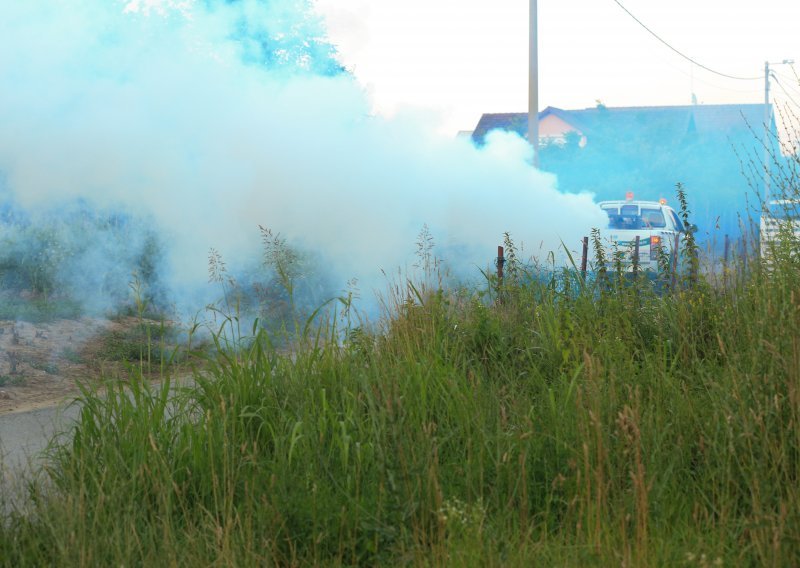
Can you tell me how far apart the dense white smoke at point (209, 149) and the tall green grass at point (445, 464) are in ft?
20.7

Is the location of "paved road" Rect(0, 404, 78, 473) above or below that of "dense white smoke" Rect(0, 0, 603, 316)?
below

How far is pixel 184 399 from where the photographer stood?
479cm

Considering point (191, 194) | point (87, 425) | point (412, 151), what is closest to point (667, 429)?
point (87, 425)

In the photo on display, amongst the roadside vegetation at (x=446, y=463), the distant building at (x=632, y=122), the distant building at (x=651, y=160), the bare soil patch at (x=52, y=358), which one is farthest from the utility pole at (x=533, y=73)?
the distant building at (x=632, y=122)

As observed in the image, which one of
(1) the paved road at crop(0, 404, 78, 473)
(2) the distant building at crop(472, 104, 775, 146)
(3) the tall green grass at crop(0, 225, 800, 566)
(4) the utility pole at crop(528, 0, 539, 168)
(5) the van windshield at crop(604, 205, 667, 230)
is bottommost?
(1) the paved road at crop(0, 404, 78, 473)

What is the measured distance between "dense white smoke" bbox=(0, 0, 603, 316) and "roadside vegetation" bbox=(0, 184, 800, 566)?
6145 millimetres

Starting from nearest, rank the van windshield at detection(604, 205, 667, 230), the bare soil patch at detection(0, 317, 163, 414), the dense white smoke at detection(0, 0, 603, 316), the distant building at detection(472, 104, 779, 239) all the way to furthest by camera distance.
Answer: the bare soil patch at detection(0, 317, 163, 414) < the dense white smoke at detection(0, 0, 603, 316) < the van windshield at detection(604, 205, 667, 230) < the distant building at detection(472, 104, 779, 239)

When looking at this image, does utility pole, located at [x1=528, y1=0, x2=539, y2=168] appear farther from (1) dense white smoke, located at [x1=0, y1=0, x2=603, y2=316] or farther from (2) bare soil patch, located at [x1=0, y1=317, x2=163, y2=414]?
(2) bare soil patch, located at [x1=0, y1=317, x2=163, y2=414]

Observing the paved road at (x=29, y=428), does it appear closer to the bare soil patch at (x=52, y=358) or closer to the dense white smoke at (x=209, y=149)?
the bare soil patch at (x=52, y=358)

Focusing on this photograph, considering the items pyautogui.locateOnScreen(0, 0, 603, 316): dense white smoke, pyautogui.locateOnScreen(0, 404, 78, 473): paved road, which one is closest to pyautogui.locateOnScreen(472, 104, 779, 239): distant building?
pyautogui.locateOnScreen(0, 0, 603, 316): dense white smoke

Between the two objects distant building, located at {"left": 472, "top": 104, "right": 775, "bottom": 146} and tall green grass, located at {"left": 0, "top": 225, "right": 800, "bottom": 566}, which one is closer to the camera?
tall green grass, located at {"left": 0, "top": 225, "right": 800, "bottom": 566}

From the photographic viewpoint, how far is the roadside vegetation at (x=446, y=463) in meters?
3.47

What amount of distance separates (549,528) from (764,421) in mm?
→ 1017

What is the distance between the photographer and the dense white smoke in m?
10.3
